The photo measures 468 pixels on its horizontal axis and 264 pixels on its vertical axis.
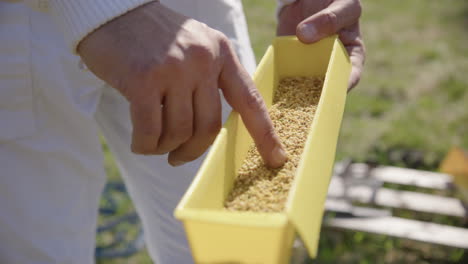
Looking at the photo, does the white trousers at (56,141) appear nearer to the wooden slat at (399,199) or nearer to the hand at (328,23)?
the hand at (328,23)

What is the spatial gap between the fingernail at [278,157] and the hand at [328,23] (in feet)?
1.15

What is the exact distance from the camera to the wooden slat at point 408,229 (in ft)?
6.81

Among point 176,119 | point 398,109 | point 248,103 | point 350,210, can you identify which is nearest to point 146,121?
point 176,119

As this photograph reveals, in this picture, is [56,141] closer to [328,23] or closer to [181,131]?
[181,131]

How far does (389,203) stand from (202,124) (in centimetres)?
158

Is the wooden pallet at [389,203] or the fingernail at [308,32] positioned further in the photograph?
the wooden pallet at [389,203]

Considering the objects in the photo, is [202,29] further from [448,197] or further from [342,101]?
[448,197]

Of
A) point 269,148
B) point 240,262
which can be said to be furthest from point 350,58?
point 240,262

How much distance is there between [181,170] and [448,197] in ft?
4.73

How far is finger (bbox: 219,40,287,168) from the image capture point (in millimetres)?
890

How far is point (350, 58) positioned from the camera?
1354 millimetres

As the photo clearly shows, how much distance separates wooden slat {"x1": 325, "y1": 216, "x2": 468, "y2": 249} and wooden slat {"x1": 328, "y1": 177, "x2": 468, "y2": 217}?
78 mm

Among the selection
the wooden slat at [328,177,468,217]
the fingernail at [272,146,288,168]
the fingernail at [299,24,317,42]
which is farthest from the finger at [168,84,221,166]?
the wooden slat at [328,177,468,217]

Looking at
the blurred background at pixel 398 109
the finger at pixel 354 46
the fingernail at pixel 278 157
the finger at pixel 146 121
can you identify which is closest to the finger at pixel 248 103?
the fingernail at pixel 278 157
